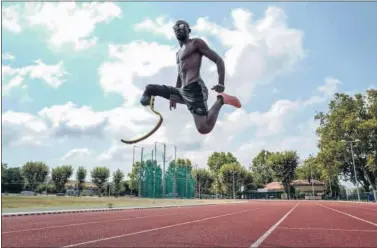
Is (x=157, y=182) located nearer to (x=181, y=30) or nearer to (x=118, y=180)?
(x=118, y=180)

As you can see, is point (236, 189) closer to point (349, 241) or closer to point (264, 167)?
point (264, 167)

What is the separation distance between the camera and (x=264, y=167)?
5359 inches

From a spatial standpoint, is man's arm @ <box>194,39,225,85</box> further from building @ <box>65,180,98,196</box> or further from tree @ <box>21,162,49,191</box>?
tree @ <box>21,162,49,191</box>

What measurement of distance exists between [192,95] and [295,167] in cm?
9499

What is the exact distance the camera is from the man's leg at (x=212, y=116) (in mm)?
6221

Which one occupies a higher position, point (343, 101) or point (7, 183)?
point (343, 101)

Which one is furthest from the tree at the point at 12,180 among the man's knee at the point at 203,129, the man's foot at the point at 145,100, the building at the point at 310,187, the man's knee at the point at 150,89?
the man's knee at the point at 203,129

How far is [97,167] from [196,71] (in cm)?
10757

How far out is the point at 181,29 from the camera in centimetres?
662

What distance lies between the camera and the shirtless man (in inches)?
248

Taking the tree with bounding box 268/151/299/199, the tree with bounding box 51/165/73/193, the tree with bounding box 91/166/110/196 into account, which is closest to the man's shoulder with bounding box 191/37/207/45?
the tree with bounding box 268/151/299/199

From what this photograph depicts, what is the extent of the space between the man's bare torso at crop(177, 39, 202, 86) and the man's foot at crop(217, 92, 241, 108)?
23.0 inches

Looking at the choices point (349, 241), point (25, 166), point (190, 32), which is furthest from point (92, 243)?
point (25, 166)

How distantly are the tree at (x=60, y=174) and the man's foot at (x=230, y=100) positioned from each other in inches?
4290
